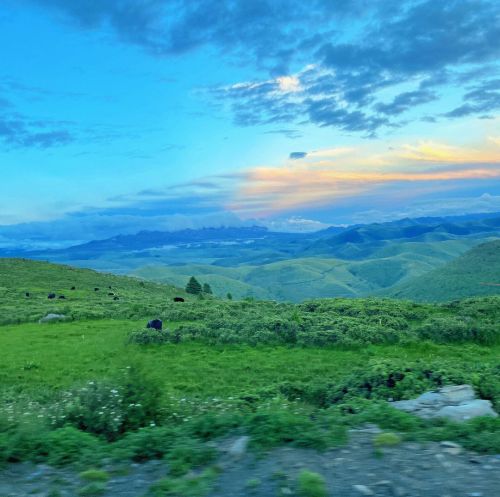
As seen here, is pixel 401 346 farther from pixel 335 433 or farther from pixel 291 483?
pixel 291 483

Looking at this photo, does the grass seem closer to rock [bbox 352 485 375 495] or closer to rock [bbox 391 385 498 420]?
rock [bbox 391 385 498 420]

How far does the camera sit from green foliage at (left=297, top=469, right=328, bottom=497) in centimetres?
670

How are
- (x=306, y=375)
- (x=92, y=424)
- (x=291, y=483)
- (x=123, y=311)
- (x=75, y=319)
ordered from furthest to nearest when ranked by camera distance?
1. (x=123, y=311)
2. (x=75, y=319)
3. (x=306, y=375)
4. (x=92, y=424)
5. (x=291, y=483)

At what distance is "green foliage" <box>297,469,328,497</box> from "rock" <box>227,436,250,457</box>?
1389 mm

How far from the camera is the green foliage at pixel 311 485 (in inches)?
264

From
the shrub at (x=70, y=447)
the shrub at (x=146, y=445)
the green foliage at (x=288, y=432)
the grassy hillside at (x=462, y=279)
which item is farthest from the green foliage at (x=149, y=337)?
the grassy hillside at (x=462, y=279)

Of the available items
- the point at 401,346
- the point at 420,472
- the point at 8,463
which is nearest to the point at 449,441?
the point at 420,472

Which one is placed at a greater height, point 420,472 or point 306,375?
point 420,472

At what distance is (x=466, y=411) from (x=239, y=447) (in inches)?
212

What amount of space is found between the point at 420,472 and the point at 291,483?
6.88 feet

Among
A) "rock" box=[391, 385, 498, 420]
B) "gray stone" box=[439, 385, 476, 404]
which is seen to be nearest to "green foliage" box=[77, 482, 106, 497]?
"rock" box=[391, 385, 498, 420]

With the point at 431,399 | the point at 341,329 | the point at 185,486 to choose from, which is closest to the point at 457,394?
the point at 431,399

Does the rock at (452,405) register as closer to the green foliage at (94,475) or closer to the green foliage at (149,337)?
the green foliage at (94,475)

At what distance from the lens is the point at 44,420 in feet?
33.9
